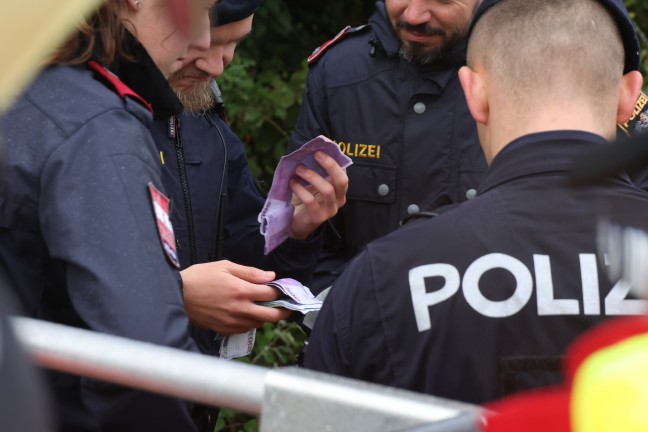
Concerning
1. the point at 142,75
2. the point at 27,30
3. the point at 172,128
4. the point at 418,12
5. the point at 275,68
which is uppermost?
the point at 27,30

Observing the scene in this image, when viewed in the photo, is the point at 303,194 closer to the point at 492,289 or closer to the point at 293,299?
the point at 293,299

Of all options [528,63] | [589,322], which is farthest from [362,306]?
[528,63]

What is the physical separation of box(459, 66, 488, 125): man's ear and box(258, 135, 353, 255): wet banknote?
664 mm

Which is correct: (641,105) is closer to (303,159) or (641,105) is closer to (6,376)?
(303,159)

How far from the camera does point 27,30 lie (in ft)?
2.12

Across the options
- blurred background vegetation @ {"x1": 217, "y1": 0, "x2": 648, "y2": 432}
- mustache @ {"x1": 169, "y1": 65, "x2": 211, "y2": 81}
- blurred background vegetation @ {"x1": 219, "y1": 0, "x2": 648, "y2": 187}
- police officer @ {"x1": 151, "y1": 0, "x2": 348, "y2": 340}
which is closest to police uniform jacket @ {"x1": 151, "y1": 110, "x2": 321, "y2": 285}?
police officer @ {"x1": 151, "y1": 0, "x2": 348, "y2": 340}

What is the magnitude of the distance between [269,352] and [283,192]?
171 cm

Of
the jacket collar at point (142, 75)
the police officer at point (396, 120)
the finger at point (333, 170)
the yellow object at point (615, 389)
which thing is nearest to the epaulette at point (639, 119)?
the police officer at point (396, 120)

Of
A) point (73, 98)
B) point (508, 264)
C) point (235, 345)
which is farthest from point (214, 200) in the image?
point (508, 264)

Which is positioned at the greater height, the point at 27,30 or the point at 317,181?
the point at 27,30

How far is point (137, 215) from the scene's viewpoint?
175 centimetres

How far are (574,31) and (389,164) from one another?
1.32 metres

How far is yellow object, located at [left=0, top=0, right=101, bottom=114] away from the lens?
0.64m

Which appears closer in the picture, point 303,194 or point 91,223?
point 91,223
